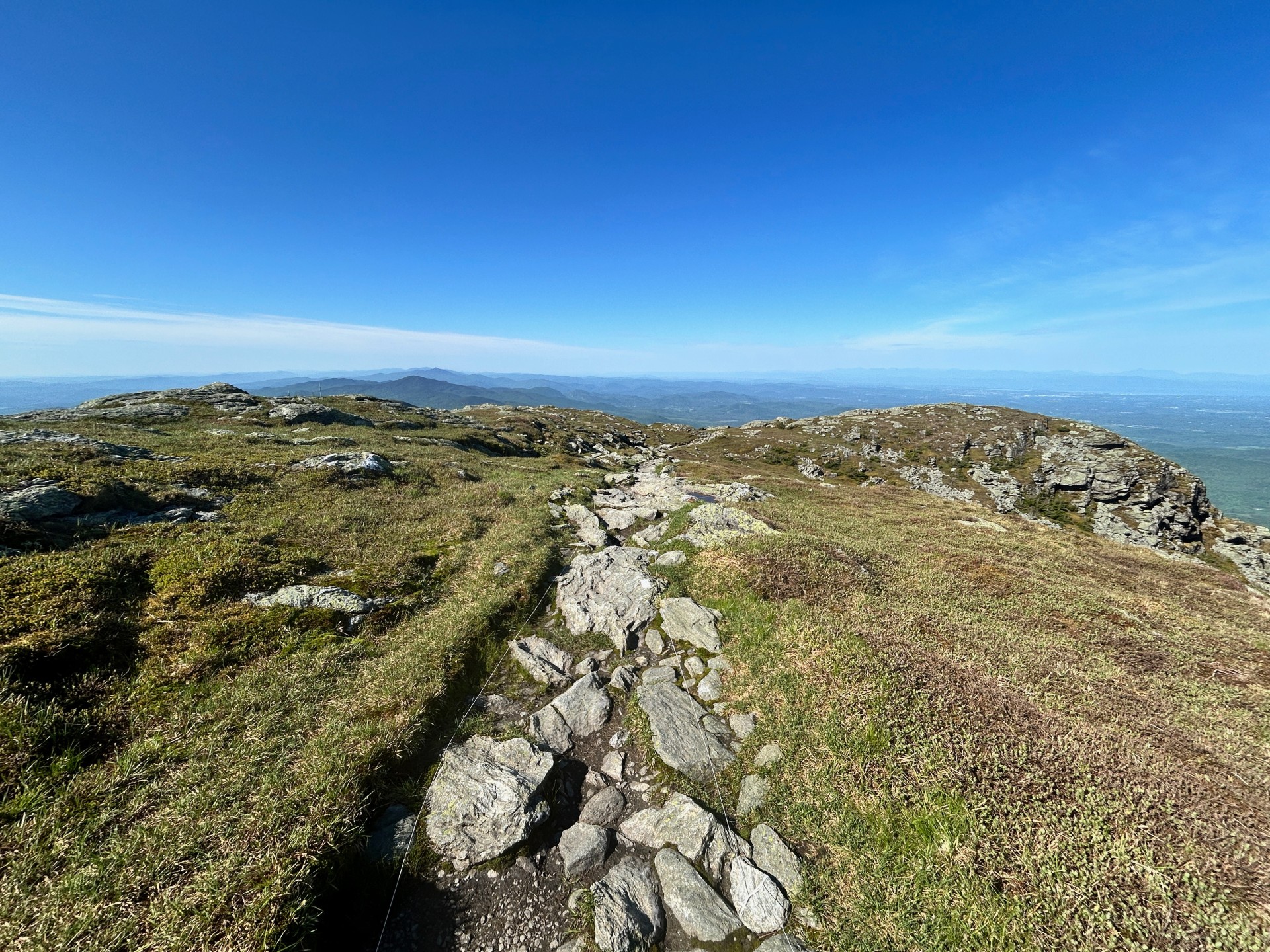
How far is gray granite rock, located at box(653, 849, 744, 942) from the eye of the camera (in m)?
6.66

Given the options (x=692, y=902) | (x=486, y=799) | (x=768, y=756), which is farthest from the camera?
(x=768, y=756)

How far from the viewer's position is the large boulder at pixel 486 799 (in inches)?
294

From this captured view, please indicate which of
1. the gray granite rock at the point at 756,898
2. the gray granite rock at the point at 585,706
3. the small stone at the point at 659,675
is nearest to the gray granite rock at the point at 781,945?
the gray granite rock at the point at 756,898

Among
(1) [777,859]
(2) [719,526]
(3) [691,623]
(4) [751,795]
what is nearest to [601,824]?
(4) [751,795]

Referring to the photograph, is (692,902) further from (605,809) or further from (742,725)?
(742,725)

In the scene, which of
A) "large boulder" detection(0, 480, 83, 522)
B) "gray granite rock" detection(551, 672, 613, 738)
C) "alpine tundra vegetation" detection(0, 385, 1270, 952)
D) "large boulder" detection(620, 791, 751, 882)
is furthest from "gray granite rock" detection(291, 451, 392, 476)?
"large boulder" detection(620, 791, 751, 882)

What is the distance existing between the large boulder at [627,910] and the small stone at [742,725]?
11.6 ft

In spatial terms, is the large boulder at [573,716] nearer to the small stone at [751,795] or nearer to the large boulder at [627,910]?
the large boulder at [627,910]

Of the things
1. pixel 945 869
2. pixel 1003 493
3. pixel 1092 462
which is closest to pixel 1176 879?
pixel 945 869

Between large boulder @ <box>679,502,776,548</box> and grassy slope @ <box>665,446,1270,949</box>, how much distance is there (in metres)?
2.06

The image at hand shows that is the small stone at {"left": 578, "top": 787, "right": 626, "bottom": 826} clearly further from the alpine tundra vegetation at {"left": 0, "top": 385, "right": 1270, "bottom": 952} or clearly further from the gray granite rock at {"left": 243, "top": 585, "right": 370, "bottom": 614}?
the gray granite rock at {"left": 243, "top": 585, "right": 370, "bottom": 614}

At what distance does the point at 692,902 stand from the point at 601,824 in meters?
2.05

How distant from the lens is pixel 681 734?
1016cm

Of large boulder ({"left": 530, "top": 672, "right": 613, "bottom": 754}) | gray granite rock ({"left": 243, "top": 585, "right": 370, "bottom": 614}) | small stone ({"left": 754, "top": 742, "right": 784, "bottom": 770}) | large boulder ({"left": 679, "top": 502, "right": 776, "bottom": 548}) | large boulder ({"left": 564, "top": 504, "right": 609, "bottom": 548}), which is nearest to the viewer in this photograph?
small stone ({"left": 754, "top": 742, "right": 784, "bottom": 770})
